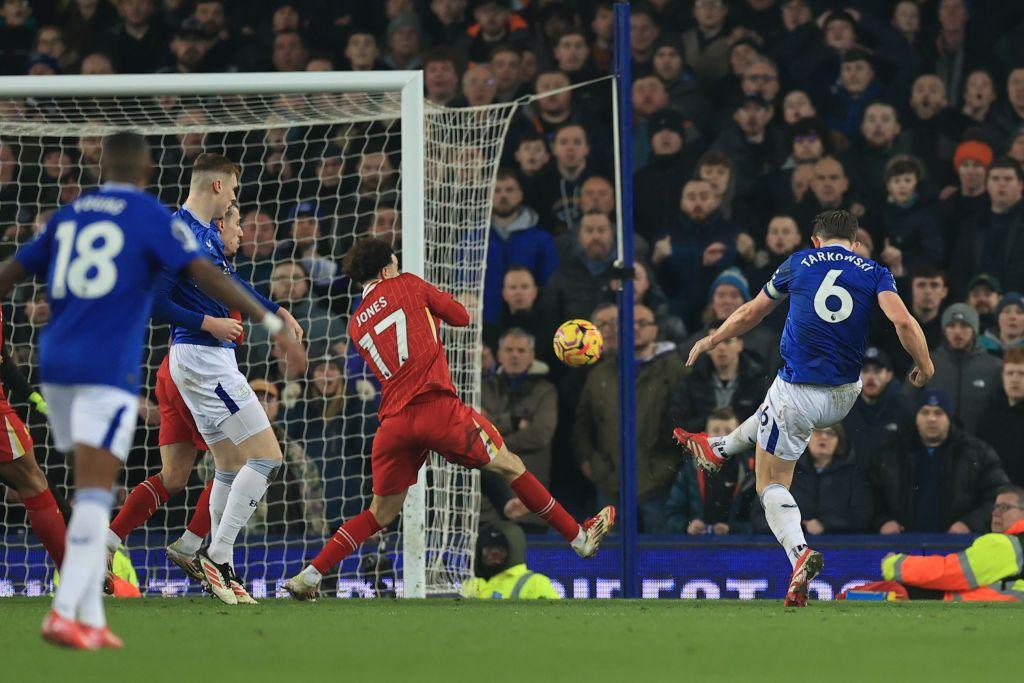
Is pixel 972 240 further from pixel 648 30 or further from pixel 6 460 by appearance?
pixel 6 460

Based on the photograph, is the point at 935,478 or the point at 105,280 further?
the point at 935,478

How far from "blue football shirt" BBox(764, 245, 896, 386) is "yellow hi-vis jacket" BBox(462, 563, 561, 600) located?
8.05 feet

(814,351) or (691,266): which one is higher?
(691,266)

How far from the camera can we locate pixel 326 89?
31.9 ft

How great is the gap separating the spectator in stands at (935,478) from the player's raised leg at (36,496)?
18.0ft

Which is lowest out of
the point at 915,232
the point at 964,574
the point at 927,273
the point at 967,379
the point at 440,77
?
the point at 964,574

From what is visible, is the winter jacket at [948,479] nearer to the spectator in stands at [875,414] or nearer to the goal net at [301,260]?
the spectator in stands at [875,414]

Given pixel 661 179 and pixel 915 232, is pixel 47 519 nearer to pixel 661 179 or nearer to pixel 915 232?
pixel 661 179

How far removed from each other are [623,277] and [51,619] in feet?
18.0

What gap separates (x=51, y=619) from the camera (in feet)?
16.8

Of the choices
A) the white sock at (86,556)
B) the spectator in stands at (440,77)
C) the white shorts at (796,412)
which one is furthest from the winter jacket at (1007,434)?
the white sock at (86,556)

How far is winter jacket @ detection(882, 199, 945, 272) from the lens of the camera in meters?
11.9

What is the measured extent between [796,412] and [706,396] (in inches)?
109

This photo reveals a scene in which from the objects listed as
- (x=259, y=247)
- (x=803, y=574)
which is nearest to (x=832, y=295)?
(x=803, y=574)
